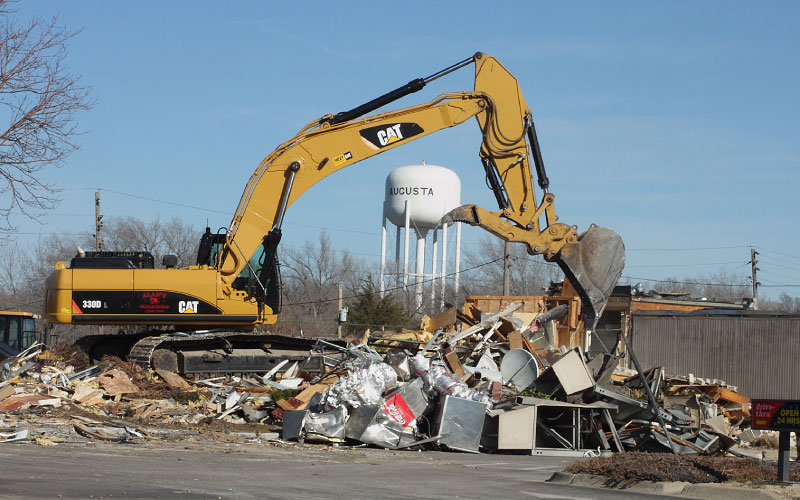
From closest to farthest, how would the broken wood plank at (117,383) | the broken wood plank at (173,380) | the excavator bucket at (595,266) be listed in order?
the broken wood plank at (117,383)
the excavator bucket at (595,266)
the broken wood plank at (173,380)

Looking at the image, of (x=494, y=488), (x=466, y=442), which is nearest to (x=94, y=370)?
(x=466, y=442)

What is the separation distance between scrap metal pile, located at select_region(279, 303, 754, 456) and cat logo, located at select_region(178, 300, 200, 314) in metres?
2.74

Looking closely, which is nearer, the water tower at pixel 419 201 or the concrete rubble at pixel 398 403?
the concrete rubble at pixel 398 403

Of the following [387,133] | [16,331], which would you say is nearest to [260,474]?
[387,133]

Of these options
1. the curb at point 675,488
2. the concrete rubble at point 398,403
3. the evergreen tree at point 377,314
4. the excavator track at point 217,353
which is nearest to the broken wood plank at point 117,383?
the concrete rubble at point 398,403

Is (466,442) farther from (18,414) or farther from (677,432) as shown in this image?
(18,414)

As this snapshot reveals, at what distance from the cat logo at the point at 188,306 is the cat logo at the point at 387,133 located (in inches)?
186

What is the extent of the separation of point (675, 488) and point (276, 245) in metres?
10.7

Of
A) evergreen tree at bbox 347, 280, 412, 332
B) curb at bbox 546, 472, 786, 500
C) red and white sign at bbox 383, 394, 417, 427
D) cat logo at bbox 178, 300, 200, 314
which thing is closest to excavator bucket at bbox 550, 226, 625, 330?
red and white sign at bbox 383, 394, 417, 427

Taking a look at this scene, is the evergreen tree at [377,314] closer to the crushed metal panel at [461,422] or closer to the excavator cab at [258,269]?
the excavator cab at [258,269]

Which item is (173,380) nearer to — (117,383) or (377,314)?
(117,383)

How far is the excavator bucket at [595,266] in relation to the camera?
19.5 m

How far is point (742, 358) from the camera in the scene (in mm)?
26688

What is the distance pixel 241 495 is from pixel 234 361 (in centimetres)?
1143
